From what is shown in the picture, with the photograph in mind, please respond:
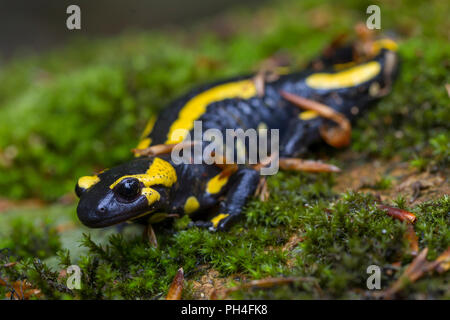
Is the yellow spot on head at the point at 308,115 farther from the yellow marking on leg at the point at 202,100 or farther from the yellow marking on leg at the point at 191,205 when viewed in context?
the yellow marking on leg at the point at 191,205

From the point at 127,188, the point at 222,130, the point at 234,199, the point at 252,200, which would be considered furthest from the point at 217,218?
the point at 222,130

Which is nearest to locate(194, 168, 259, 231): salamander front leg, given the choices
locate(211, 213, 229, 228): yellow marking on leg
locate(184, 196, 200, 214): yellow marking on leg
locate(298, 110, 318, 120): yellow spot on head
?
A: locate(211, 213, 229, 228): yellow marking on leg

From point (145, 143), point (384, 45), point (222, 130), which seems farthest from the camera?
point (384, 45)

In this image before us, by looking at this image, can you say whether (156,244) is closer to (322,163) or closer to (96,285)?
(96,285)

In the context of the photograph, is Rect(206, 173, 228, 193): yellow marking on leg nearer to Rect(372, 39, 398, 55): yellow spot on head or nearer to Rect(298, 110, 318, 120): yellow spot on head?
Rect(298, 110, 318, 120): yellow spot on head

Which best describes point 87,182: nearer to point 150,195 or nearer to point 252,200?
point 150,195

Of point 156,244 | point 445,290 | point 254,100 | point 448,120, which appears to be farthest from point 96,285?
point 448,120
